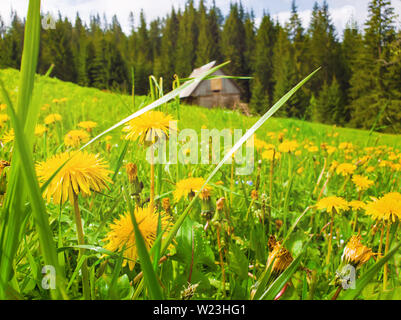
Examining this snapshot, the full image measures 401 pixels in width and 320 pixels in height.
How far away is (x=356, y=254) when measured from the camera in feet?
1.06

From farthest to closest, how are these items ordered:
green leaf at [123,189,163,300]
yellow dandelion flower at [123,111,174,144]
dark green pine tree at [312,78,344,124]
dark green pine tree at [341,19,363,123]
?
dark green pine tree at [312,78,344,124]
dark green pine tree at [341,19,363,123]
yellow dandelion flower at [123,111,174,144]
green leaf at [123,189,163,300]

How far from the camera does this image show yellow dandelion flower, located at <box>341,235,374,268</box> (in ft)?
1.05

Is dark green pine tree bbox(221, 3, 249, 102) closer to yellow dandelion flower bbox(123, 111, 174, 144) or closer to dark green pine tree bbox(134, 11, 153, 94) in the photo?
dark green pine tree bbox(134, 11, 153, 94)

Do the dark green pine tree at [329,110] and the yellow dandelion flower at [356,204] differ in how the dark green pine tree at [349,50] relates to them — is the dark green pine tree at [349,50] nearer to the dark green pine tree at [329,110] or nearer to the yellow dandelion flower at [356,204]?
the dark green pine tree at [329,110]

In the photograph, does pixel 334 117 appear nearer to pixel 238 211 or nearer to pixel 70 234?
pixel 238 211

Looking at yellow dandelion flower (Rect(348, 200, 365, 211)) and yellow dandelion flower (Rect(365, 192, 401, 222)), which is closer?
yellow dandelion flower (Rect(365, 192, 401, 222))

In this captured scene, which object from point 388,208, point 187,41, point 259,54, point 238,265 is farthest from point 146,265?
point 259,54

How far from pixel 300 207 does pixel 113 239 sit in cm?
71

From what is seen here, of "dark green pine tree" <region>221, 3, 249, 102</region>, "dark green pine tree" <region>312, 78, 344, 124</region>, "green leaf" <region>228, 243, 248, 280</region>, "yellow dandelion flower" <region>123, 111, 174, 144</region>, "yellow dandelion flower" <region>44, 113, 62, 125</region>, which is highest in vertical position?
"dark green pine tree" <region>221, 3, 249, 102</region>

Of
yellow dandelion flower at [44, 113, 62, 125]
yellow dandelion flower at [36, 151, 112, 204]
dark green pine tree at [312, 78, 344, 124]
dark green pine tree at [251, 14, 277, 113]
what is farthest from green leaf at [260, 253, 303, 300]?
dark green pine tree at [312, 78, 344, 124]

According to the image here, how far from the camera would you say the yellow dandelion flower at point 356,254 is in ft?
1.05

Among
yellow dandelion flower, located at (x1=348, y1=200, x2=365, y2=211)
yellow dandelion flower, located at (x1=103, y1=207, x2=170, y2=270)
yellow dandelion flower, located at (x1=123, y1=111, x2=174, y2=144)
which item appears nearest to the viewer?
yellow dandelion flower, located at (x1=103, y1=207, x2=170, y2=270)

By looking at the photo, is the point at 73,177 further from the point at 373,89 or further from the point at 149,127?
the point at 373,89
